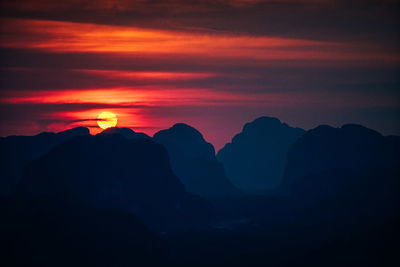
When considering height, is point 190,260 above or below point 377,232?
below

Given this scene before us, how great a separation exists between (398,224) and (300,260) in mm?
30344

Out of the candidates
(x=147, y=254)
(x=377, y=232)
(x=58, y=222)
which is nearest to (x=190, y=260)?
A: (x=147, y=254)

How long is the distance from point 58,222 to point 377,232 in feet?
261

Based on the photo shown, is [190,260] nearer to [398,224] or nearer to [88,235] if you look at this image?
[88,235]

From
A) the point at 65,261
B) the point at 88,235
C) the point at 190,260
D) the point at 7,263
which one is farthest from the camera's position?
the point at 190,260

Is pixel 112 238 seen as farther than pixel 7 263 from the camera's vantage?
Yes

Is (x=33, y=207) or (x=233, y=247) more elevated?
(x=33, y=207)

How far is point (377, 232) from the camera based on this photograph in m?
145

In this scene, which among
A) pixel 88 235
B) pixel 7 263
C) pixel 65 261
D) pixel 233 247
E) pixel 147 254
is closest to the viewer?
pixel 7 263

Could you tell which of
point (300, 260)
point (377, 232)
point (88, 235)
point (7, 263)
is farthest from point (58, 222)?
point (377, 232)

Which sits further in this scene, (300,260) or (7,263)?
(300,260)

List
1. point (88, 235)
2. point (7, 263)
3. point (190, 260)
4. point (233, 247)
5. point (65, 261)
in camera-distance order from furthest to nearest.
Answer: point (233, 247) < point (190, 260) < point (88, 235) < point (65, 261) < point (7, 263)

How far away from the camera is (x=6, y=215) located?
167125 millimetres

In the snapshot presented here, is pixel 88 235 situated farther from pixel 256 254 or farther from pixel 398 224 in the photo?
pixel 398 224
